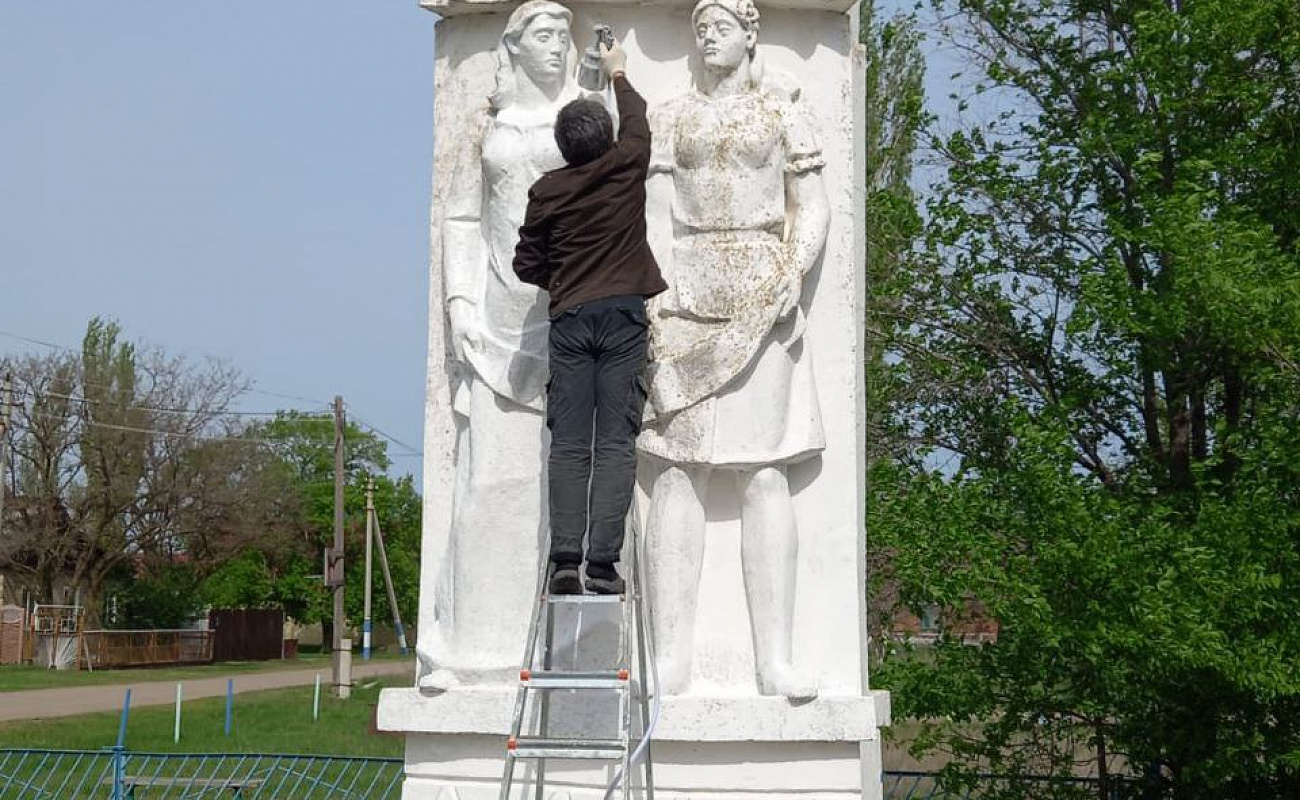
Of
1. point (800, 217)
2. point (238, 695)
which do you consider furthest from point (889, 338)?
point (238, 695)

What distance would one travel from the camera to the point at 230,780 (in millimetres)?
11406

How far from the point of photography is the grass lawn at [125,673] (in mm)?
35719

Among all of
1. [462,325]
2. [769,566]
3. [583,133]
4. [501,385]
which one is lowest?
[769,566]

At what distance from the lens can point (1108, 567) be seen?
10.7 m

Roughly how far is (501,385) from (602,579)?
1.06m

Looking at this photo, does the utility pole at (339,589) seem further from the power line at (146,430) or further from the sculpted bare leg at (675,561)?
the sculpted bare leg at (675,561)

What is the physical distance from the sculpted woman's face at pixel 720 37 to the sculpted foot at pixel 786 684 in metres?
2.44

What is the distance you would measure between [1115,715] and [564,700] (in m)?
7.10

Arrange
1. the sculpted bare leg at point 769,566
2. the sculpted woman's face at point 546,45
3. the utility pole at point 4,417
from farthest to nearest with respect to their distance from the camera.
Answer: the utility pole at point 4,417 → the sculpted woman's face at point 546,45 → the sculpted bare leg at point 769,566

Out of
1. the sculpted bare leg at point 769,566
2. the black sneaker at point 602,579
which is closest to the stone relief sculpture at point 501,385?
the black sneaker at point 602,579

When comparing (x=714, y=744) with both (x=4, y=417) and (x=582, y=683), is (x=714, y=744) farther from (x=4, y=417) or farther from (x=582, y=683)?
(x=4, y=417)

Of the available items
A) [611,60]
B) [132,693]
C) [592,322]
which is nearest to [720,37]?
[611,60]

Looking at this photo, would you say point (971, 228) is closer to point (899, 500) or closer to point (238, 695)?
point (899, 500)

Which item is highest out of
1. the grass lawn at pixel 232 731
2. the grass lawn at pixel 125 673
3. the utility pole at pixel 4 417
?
the utility pole at pixel 4 417
